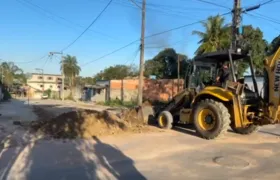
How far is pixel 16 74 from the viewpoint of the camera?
12888 cm

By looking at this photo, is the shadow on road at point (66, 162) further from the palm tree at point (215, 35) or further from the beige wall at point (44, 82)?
the beige wall at point (44, 82)

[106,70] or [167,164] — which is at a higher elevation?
[106,70]

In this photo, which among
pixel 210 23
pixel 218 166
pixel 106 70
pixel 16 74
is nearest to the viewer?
pixel 218 166

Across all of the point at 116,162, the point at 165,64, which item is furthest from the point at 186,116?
the point at 165,64

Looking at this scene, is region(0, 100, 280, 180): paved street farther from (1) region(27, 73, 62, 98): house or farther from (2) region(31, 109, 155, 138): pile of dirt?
(1) region(27, 73, 62, 98): house

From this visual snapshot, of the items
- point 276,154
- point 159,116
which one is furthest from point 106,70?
point 276,154

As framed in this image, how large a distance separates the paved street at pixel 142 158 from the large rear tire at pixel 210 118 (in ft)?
1.34

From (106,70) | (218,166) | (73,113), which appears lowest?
(218,166)

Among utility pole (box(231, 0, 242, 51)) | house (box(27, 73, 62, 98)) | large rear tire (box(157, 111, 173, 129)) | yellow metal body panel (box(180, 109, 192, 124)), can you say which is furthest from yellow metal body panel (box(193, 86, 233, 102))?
house (box(27, 73, 62, 98))

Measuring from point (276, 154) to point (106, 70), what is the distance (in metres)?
81.8

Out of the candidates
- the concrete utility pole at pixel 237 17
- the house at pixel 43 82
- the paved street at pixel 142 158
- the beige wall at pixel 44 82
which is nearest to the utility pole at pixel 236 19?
the concrete utility pole at pixel 237 17

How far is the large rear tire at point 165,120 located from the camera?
14.7 metres

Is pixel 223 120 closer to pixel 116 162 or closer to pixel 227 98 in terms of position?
pixel 227 98

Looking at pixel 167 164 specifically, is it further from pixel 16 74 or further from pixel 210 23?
pixel 16 74
